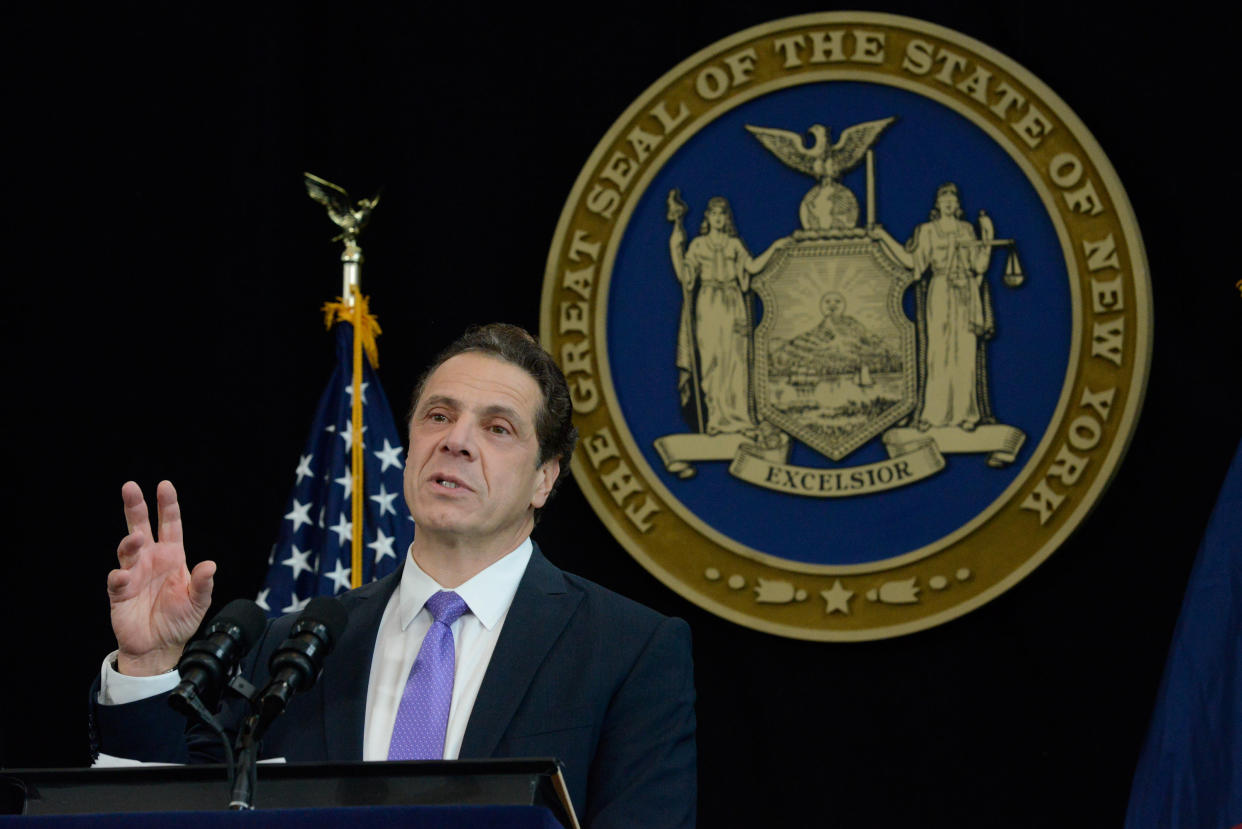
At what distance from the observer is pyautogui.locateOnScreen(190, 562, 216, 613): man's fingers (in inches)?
76.6

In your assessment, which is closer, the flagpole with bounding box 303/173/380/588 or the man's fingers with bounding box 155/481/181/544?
the man's fingers with bounding box 155/481/181/544

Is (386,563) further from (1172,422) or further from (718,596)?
(1172,422)

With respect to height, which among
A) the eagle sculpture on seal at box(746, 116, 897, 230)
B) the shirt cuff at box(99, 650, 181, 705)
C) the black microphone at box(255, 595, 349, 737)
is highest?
the eagle sculpture on seal at box(746, 116, 897, 230)

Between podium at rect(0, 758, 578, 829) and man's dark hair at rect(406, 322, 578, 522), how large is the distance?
983 mm

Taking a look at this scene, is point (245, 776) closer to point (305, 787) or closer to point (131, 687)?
point (305, 787)

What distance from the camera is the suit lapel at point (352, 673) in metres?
2.10

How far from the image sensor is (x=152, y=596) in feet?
6.56

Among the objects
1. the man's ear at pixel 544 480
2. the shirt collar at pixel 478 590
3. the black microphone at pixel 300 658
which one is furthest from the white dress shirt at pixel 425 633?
the black microphone at pixel 300 658

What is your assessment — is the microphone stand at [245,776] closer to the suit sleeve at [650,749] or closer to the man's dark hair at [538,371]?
the suit sleeve at [650,749]

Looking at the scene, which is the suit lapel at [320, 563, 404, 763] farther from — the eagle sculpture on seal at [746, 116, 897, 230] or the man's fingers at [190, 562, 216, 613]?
the eagle sculpture on seal at [746, 116, 897, 230]

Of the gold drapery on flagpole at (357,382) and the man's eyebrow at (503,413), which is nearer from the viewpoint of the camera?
the man's eyebrow at (503,413)

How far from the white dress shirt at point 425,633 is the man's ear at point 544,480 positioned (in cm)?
11

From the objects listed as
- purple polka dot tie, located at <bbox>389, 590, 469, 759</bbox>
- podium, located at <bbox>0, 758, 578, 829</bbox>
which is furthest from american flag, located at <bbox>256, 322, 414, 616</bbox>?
podium, located at <bbox>0, 758, 578, 829</bbox>

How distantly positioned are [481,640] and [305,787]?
74cm
